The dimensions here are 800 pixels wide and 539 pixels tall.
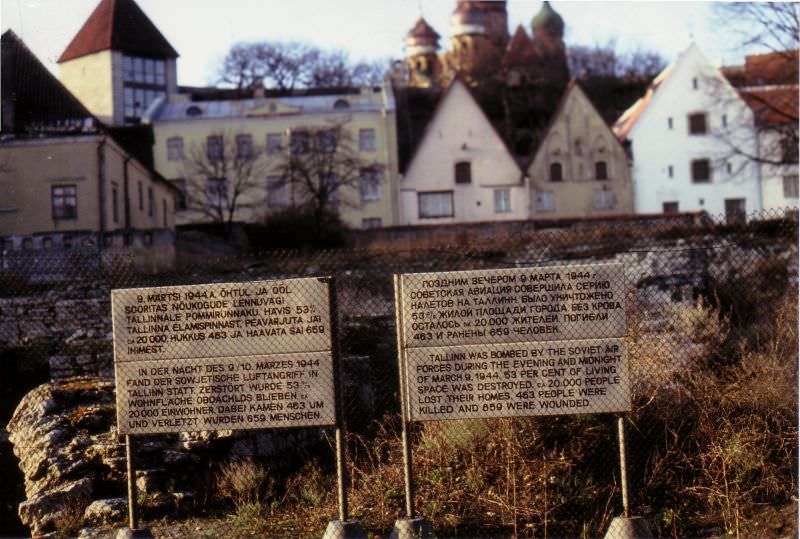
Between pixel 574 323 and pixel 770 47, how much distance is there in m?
24.5

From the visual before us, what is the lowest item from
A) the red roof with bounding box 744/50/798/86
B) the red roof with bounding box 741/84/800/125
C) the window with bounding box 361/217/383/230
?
the window with bounding box 361/217/383/230

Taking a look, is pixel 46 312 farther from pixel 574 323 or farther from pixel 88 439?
pixel 574 323

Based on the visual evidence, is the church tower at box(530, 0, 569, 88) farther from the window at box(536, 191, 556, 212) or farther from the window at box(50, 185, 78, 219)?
the window at box(50, 185, 78, 219)

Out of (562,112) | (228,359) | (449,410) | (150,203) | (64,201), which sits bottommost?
(449,410)

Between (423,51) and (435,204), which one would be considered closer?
(435,204)

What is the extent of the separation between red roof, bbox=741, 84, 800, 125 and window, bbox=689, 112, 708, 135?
2.43m

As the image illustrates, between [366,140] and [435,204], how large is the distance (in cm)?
464

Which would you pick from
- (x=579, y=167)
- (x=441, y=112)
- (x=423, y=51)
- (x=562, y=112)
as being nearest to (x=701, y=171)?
(x=579, y=167)

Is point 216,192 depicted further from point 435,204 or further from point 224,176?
point 435,204

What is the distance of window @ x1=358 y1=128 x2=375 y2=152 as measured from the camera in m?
52.1

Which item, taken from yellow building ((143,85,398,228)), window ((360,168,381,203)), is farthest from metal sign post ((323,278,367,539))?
window ((360,168,381,203))

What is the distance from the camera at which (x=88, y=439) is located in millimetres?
11312

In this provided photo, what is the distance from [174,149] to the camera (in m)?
52.3

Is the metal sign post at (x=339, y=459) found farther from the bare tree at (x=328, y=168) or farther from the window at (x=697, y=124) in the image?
the window at (x=697, y=124)
